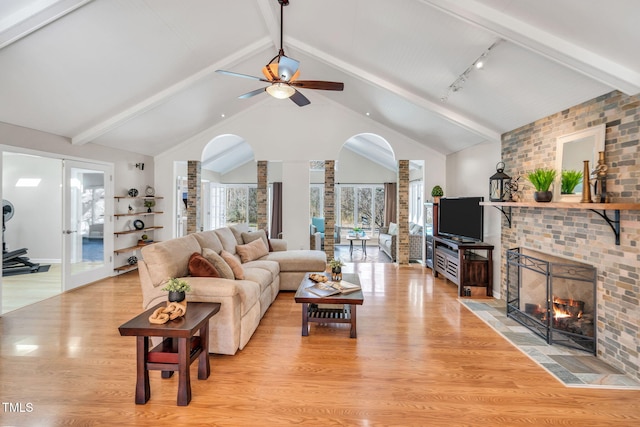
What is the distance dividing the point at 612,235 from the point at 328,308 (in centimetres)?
284

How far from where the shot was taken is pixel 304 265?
194 inches

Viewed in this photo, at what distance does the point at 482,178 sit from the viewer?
5.27 meters

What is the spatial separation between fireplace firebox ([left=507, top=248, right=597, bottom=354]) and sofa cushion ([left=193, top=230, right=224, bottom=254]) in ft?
12.4

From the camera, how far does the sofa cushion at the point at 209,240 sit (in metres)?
3.88

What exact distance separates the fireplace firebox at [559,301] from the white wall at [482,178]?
3.08 ft

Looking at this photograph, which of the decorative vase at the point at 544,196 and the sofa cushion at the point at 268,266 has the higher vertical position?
the decorative vase at the point at 544,196

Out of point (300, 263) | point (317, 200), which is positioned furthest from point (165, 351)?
point (317, 200)

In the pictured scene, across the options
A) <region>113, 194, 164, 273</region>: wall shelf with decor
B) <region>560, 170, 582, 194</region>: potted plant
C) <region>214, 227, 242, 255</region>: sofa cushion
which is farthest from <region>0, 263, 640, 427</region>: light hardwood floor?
<region>113, 194, 164, 273</region>: wall shelf with decor

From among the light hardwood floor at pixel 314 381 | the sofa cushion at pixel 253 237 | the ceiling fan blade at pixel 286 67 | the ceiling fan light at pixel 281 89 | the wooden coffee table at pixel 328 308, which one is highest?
the ceiling fan blade at pixel 286 67

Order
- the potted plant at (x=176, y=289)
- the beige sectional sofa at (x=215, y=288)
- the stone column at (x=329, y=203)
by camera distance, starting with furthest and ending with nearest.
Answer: the stone column at (x=329, y=203) → the beige sectional sofa at (x=215, y=288) → the potted plant at (x=176, y=289)

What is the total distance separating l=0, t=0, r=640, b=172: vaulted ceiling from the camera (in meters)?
2.49

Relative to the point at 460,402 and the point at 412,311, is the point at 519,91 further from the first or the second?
the point at 460,402

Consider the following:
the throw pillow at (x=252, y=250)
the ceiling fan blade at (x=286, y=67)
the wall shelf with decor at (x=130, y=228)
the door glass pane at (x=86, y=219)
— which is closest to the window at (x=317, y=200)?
the wall shelf with decor at (x=130, y=228)

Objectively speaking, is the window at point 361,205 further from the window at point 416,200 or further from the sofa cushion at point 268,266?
the sofa cushion at point 268,266
